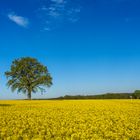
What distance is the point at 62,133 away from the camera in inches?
419

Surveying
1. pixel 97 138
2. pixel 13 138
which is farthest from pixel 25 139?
pixel 97 138

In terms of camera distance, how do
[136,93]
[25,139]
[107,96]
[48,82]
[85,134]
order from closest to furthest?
[25,139]
[85,134]
[48,82]
[136,93]
[107,96]

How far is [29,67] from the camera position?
2862 inches

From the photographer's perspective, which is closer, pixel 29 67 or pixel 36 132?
pixel 36 132

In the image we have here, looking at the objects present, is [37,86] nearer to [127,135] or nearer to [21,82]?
[21,82]

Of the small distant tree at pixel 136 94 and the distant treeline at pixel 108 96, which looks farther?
the distant treeline at pixel 108 96

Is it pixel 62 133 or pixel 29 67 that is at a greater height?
pixel 29 67

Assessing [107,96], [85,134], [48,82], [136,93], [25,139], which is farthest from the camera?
[107,96]

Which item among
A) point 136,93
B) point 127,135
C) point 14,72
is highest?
point 14,72

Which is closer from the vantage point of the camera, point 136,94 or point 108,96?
point 136,94

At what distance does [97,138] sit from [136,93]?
71.8 metres

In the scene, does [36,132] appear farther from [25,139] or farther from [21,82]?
[21,82]

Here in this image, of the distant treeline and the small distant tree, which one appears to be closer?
the small distant tree

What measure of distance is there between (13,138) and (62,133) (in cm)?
200
